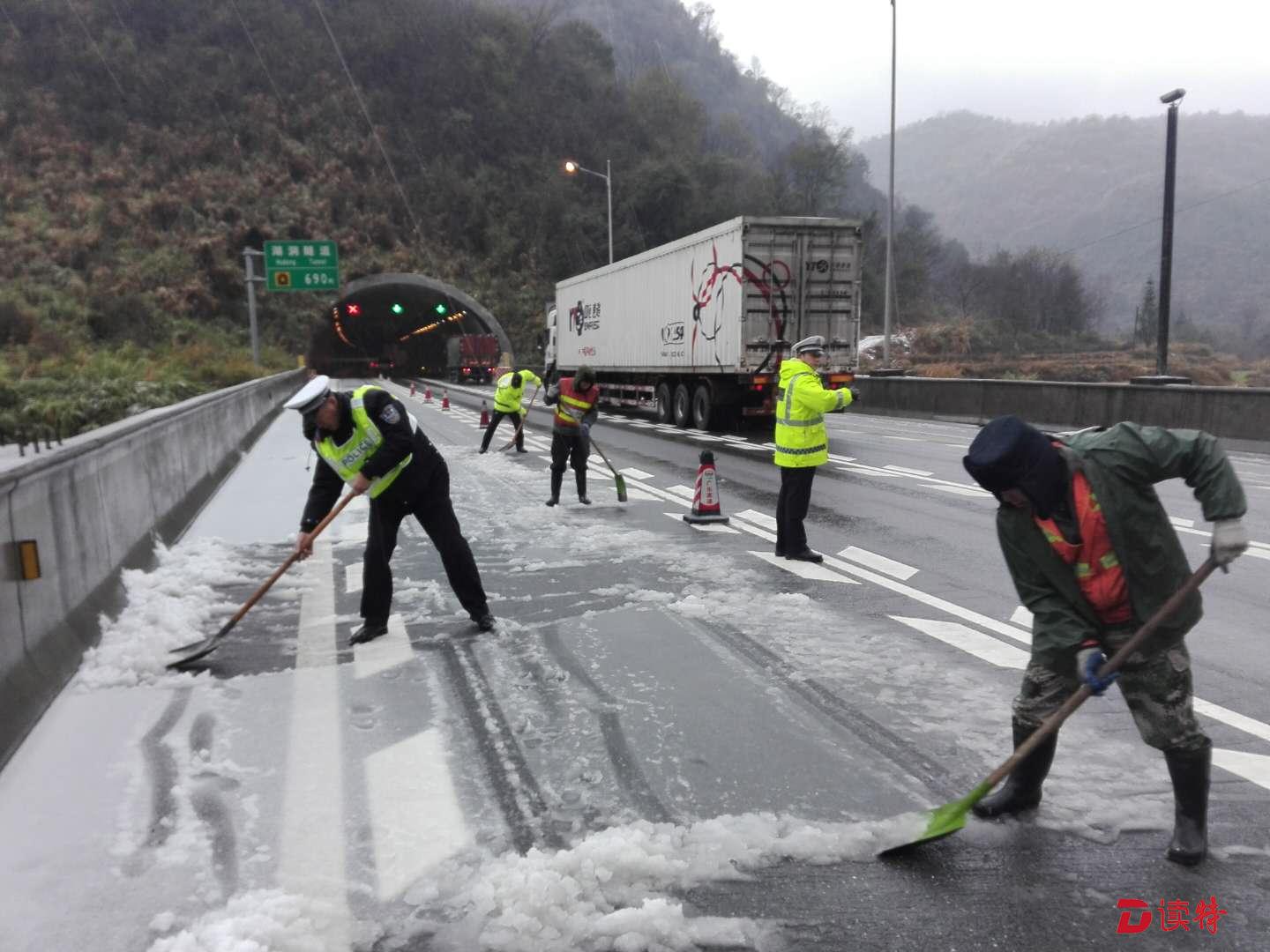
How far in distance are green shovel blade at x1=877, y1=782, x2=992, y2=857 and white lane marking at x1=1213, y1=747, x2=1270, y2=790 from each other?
1252 millimetres

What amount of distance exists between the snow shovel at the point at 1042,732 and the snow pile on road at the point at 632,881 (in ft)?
0.40

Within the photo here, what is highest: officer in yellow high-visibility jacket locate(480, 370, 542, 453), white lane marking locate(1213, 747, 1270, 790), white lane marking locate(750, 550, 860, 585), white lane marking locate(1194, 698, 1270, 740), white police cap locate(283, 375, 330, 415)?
white police cap locate(283, 375, 330, 415)

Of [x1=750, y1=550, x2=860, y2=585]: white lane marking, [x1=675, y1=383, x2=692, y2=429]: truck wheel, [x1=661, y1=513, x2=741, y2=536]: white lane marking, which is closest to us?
[x1=750, y1=550, x2=860, y2=585]: white lane marking

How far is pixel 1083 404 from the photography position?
1969 cm

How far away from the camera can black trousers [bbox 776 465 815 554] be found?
310 inches

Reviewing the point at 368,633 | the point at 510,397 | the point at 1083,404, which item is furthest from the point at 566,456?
the point at 1083,404

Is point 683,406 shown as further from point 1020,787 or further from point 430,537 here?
point 1020,787

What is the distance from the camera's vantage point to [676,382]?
71.8ft

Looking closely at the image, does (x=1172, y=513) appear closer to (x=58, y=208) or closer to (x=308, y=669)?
(x=308, y=669)

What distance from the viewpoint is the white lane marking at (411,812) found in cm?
318

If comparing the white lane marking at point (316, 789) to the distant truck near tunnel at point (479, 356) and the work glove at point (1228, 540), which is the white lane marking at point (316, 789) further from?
the distant truck near tunnel at point (479, 356)

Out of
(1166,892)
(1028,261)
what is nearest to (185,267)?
(1166,892)

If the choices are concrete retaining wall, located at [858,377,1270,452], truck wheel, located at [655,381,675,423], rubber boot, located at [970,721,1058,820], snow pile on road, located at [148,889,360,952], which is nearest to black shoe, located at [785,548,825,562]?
rubber boot, located at [970,721,1058,820]
